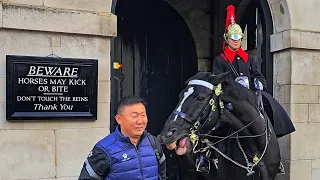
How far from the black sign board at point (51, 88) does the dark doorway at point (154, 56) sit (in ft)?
7.30

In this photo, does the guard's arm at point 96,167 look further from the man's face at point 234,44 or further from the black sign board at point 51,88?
the man's face at point 234,44

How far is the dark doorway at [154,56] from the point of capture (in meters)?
7.26

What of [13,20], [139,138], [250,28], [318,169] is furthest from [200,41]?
[139,138]

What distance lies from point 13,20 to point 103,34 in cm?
99

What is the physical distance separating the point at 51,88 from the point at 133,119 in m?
2.19

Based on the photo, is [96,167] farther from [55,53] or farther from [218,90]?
[55,53]

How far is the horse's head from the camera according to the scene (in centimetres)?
397

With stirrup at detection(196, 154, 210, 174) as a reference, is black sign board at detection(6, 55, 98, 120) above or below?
above

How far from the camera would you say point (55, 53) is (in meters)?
4.75

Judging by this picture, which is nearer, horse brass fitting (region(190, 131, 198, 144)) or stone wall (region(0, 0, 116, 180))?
horse brass fitting (region(190, 131, 198, 144))

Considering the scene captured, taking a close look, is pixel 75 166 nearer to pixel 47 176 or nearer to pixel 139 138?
pixel 47 176

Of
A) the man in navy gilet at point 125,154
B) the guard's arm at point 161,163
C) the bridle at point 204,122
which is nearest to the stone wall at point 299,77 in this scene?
the bridle at point 204,122

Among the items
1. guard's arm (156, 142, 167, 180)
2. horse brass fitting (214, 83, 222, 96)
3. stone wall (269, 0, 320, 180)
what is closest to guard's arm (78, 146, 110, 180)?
guard's arm (156, 142, 167, 180)

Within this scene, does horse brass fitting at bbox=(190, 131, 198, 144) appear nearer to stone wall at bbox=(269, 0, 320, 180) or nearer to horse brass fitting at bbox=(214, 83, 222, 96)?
horse brass fitting at bbox=(214, 83, 222, 96)
